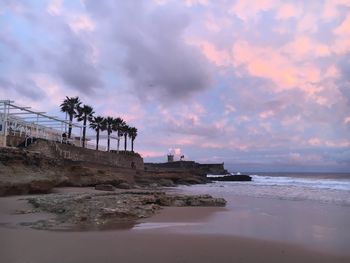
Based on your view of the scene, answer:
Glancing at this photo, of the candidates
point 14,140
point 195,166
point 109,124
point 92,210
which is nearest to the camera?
point 92,210

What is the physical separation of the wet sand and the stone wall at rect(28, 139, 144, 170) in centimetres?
3019

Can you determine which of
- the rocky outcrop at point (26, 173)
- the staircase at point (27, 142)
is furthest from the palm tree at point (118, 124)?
the rocky outcrop at point (26, 173)

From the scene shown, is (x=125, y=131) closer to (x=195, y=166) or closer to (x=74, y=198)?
(x=195, y=166)

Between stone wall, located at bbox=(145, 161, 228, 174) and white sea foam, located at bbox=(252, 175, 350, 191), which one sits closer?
white sea foam, located at bbox=(252, 175, 350, 191)

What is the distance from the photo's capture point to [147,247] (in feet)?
30.5

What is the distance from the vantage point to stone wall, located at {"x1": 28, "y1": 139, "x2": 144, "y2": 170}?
4159 cm

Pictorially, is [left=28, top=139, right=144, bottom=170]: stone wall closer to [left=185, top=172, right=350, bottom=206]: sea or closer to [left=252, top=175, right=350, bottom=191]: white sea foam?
[left=185, top=172, right=350, bottom=206]: sea

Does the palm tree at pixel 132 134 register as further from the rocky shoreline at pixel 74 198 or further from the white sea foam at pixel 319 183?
the rocky shoreline at pixel 74 198

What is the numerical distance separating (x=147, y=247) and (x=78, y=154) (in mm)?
42702

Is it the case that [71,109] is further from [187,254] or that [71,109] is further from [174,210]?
[187,254]

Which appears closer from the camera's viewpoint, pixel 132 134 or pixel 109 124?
pixel 109 124

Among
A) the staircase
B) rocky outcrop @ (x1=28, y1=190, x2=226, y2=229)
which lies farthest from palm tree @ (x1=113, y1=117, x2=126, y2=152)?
rocky outcrop @ (x1=28, y1=190, x2=226, y2=229)

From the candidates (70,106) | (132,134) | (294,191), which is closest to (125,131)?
(132,134)

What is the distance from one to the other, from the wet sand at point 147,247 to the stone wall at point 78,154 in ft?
99.1
